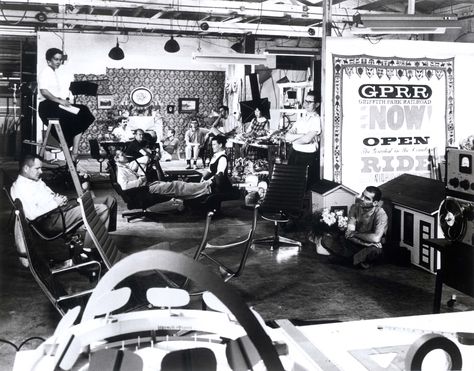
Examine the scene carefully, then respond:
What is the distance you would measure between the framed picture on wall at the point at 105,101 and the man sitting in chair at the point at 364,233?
13.0 m

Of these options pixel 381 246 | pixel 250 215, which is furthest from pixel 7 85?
pixel 381 246

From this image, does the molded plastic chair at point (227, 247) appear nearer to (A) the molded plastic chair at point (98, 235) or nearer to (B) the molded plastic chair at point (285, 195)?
(A) the molded plastic chair at point (98, 235)

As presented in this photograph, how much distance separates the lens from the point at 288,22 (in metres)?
16.9

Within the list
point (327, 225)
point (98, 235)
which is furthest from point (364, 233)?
point (98, 235)

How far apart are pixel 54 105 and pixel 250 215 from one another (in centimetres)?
616

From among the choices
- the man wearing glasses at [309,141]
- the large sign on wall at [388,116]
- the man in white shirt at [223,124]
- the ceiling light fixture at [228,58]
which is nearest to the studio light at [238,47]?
the man in white shirt at [223,124]

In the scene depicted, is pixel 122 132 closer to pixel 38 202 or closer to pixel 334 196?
pixel 334 196

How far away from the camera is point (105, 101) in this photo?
18594 millimetres

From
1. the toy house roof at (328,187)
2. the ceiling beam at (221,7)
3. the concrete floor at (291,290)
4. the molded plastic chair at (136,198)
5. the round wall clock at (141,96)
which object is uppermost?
the ceiling beam at (221,7)

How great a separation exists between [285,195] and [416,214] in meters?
1.68

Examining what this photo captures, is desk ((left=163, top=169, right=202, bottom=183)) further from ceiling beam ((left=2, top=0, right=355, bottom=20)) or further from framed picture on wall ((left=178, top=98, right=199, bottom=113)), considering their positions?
framed picture on wall ((left=178, top=98, right=199, bottom=113))

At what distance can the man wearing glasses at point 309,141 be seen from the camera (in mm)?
9086

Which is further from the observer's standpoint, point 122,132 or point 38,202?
point 122,132

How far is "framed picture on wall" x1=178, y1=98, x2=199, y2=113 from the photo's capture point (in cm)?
1945
